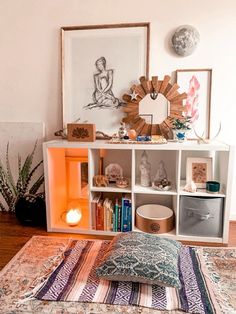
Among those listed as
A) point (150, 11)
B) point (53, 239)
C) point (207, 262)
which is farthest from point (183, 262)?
point (150, 11)

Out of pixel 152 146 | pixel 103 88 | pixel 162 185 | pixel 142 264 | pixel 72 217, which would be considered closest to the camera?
pixel 142 264

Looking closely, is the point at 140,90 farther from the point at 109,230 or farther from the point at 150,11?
the point at 109,230

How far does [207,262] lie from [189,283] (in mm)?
300

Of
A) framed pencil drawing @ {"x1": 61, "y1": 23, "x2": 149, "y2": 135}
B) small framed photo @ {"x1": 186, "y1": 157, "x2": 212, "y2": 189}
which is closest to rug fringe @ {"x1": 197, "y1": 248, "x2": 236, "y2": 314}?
small framed photo @ {"x1": 186, "y1": 157, "x2": 212, "y2": 189}

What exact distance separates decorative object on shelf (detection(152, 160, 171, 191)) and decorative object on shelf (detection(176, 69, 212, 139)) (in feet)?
1.33

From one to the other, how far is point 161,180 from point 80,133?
78 cm

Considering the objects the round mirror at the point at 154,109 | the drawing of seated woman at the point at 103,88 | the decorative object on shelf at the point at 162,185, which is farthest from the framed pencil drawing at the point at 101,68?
the decorative object on shelf at the point at 162,185

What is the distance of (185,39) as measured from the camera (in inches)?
84.8

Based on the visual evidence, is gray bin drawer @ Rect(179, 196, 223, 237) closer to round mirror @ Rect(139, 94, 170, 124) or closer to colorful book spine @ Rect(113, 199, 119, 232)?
colorful book spine @ Rect(113, 199, 119, 232)

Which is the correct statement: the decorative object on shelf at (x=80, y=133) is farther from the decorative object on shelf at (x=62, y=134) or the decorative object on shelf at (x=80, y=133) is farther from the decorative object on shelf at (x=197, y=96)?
the decorative object on shelf at (x=197, y=96)

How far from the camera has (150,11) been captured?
2.22 meters

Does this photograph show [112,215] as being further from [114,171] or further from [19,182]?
[19,182]

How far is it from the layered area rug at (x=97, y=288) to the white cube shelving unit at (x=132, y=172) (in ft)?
1.59

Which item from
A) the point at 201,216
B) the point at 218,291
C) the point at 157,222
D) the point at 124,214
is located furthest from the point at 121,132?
the point at 218,291
